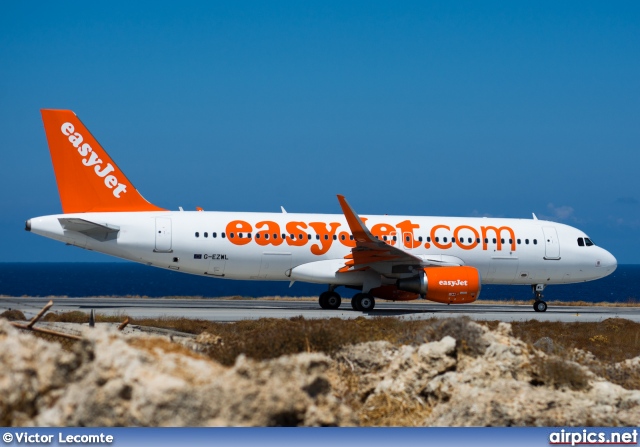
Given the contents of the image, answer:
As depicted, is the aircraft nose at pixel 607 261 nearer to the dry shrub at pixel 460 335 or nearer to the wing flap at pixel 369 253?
the wing flap at pixel 369 253

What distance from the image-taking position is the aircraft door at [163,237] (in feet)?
85.6

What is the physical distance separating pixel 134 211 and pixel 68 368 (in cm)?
1928

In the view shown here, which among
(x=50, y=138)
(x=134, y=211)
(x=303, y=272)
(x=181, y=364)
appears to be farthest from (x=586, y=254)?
(x=181, y=364)

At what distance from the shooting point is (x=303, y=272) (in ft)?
88.8

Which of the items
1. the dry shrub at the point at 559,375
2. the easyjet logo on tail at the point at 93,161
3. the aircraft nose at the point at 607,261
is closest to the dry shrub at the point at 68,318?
the easyjet logo on tail at the point at 93,161

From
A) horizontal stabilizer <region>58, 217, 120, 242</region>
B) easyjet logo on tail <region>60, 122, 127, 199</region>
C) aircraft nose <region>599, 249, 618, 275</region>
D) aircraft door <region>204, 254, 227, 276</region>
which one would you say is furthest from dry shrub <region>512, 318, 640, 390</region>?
easyjet logo on tail <region>60, 122, 127, 199</region>

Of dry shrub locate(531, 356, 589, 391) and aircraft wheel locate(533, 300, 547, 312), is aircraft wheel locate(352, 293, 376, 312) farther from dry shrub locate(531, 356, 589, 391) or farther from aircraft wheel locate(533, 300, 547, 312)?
dry shrub locate(531, 356, 589, 391)

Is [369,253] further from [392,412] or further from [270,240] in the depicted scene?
[392,412]

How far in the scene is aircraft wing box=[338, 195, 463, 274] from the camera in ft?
82.8

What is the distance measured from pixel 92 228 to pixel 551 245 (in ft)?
54.8

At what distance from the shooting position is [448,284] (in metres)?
24.9

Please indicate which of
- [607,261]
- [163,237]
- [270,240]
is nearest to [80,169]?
[163,237]

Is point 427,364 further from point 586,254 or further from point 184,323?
point 586,254

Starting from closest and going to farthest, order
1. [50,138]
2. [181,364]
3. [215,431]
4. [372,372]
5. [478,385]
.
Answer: [215,431] < [181,364] < [478,385] < [372,372] < [50,138]
